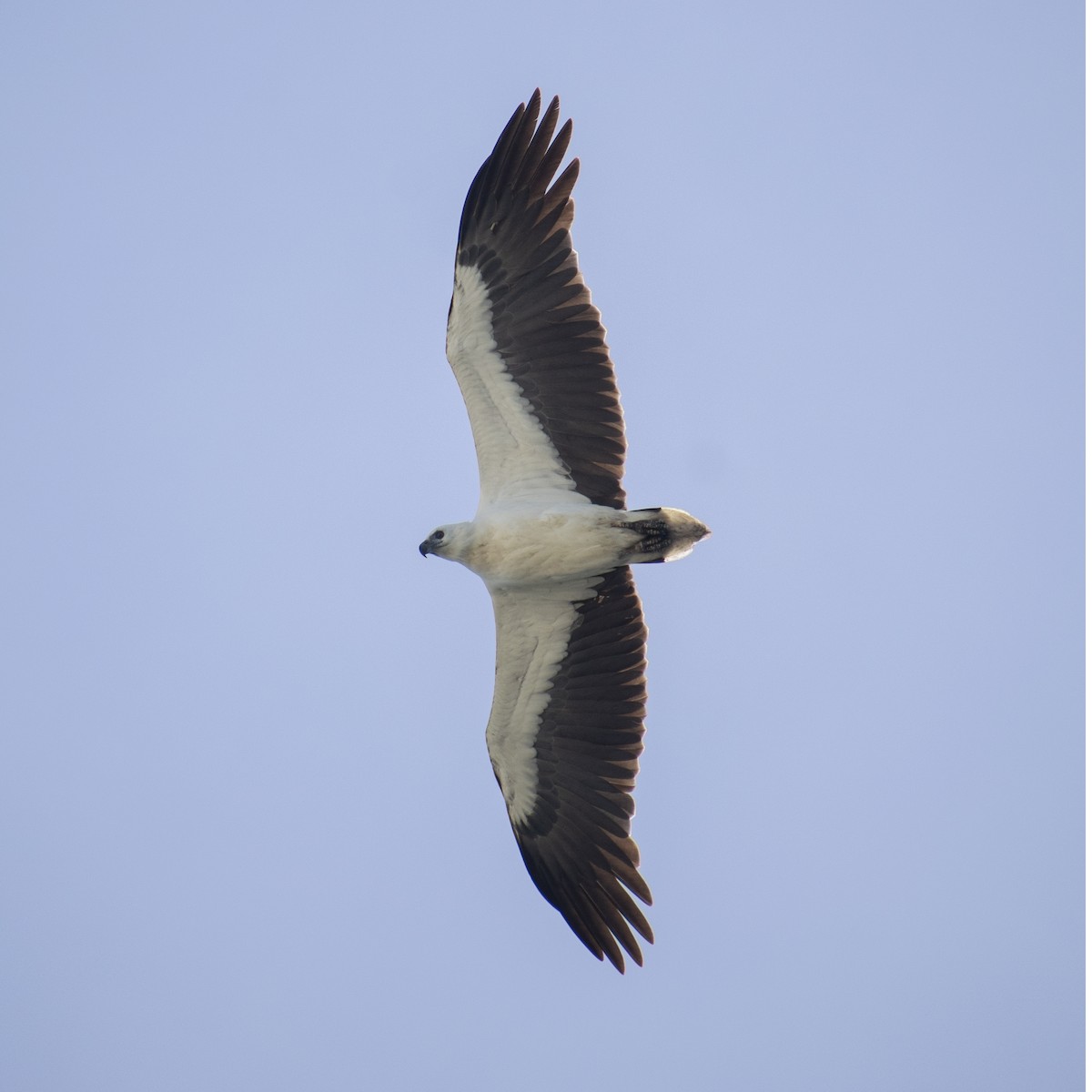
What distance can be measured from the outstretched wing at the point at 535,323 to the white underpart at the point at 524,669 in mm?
871

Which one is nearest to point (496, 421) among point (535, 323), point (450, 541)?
point (535, 323)

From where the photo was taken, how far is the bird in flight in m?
11.0

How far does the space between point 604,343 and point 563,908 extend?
435cm

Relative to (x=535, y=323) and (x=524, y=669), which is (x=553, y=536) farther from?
(x=535, y=323)

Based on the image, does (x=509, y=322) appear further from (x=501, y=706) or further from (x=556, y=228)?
(x=501, y=706)

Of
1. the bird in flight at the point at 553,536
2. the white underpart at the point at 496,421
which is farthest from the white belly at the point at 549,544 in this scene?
the white underpart at the point at 496,421

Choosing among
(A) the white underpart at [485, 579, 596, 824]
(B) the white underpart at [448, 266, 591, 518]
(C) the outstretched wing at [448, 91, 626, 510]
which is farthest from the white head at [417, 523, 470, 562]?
(C) the outstretched wing at [448, 91, 626, 510]

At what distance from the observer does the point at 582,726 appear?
11.6m

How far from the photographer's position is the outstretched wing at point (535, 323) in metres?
11.0

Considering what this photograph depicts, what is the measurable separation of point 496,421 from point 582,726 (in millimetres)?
2463

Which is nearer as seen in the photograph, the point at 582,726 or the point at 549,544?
the point at 549,544

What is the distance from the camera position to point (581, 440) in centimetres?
1124

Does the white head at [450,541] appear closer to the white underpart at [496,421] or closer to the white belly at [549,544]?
the white belly at [549,544]

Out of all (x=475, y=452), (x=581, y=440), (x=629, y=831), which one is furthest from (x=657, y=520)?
(x=629, y=831)
